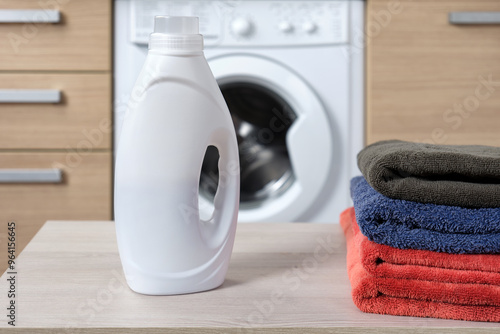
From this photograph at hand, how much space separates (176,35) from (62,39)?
117cm

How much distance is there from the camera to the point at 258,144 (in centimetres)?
171

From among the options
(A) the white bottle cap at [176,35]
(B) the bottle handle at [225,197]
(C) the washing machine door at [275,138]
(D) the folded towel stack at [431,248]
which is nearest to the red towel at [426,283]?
(D) the folded towel stack at [431,248]

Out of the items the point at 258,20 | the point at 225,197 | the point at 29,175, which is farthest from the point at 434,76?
the point at 225,197

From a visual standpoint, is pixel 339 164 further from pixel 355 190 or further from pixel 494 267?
pixel 494 267

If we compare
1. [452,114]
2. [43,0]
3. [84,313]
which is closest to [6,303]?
[84,313]

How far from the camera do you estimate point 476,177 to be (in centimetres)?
55

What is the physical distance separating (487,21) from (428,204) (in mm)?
1255

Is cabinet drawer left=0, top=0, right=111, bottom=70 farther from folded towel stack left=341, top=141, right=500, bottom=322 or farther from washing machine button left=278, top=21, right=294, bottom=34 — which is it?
folded towel stack left=341, top=141, right=500, bottom=322

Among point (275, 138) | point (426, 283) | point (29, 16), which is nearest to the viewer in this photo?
point (426, 283)

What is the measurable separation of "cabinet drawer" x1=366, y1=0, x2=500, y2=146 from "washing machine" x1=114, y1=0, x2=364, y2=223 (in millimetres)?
55

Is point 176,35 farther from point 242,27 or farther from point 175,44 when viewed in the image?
point 242,27

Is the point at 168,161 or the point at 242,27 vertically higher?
the point at 242,27

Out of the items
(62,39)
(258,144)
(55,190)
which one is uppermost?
(62,39)

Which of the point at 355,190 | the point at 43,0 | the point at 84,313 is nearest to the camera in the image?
the point at 84,313
